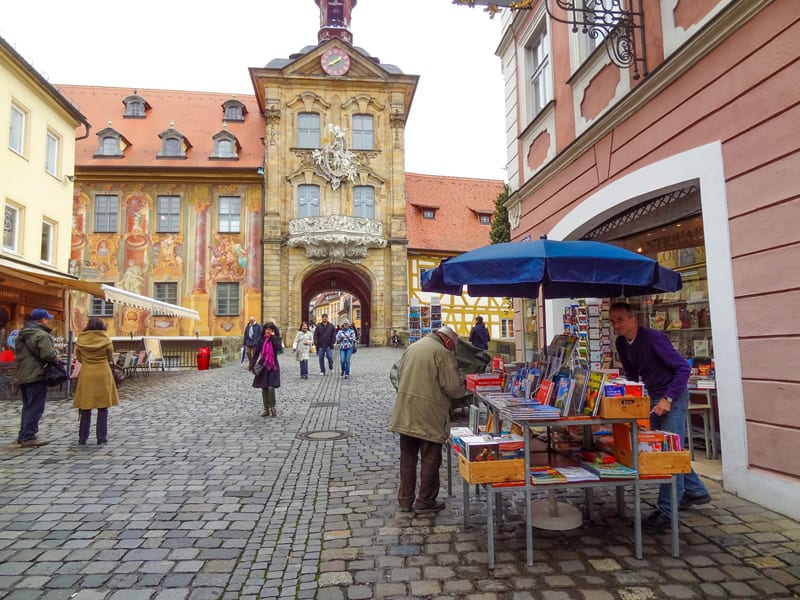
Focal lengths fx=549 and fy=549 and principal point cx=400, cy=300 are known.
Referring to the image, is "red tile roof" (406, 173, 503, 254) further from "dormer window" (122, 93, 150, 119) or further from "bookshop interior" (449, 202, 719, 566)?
"bookshop interior" (449, 202, 719, 566)

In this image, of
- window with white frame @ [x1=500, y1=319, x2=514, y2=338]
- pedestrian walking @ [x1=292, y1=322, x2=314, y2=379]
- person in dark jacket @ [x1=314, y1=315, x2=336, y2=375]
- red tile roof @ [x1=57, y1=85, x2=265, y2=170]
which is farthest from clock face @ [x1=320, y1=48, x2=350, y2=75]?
pedestrian walking @ [x1=292, y1=322, x2=314, y2=379]

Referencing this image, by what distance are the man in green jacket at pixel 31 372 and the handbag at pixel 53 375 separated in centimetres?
5

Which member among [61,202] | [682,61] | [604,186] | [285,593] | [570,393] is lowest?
[285,593]

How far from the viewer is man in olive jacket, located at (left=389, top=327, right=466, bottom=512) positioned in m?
4.42

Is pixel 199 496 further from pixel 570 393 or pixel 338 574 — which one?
pixel 570 393

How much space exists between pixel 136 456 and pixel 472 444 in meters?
4.70

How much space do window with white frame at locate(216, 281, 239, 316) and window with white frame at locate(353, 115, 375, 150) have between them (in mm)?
9952

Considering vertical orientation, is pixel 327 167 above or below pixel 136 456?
above

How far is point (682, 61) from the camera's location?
17.9 ft

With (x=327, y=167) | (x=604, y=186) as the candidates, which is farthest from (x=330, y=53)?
(x=604, y=186)

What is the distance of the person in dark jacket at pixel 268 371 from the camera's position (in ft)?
30.0

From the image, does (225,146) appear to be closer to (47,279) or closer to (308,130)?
(308,130)

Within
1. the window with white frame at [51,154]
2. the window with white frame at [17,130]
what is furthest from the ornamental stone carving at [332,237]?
the window with white frame at [17,130]

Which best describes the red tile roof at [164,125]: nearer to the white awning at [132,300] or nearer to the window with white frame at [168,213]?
the window with white frame at [168,213]
